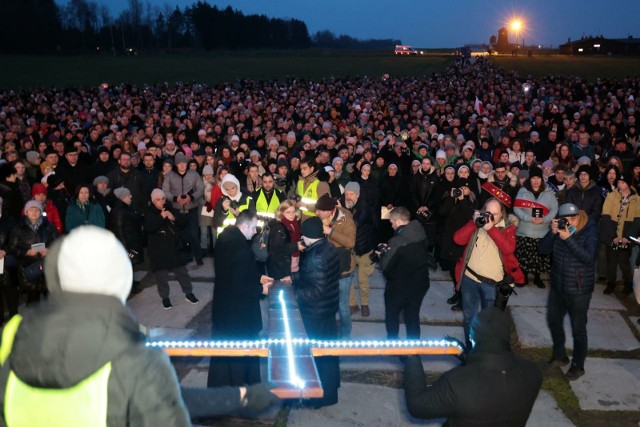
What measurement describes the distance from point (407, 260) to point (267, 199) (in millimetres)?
3197

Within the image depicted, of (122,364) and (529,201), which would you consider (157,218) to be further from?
(122,364)

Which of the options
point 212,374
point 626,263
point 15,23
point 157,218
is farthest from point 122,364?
point 15,23

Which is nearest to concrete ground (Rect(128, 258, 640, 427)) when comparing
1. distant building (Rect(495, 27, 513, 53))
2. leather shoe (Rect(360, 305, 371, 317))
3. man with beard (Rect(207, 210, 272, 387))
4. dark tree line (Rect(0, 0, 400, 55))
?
leather shoe (Rect(360, 305, 371, 317))

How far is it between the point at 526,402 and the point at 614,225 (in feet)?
20.8

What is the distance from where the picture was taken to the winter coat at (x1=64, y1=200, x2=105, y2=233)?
315 inches

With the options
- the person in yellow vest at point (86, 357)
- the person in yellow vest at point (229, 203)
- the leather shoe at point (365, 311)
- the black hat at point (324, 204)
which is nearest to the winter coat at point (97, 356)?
the person in yellow vest at point (86, 357)

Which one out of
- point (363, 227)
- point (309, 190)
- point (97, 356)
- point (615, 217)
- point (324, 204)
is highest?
point (97, 356)

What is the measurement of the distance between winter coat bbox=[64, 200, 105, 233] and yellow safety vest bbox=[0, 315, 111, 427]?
6.55 meters

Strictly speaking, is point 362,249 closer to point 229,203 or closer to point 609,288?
point 229,203

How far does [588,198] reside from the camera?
8602 mm

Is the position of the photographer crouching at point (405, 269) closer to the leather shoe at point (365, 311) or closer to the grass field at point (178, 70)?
the leather shoe at point (365, 311)

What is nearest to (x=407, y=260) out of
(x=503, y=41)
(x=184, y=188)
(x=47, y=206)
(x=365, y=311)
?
(x=365, y=311)

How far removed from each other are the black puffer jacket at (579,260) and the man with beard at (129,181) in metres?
6.73

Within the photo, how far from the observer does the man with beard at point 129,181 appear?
32.4ft
